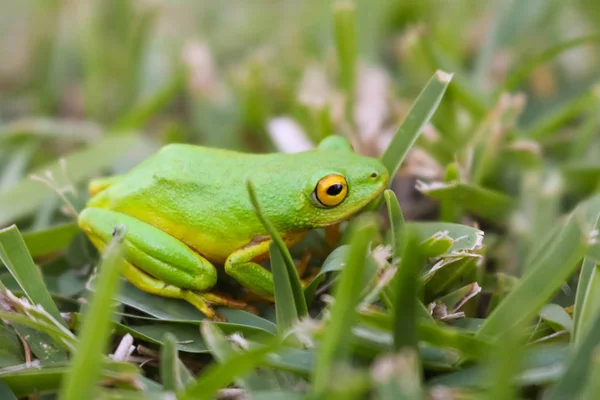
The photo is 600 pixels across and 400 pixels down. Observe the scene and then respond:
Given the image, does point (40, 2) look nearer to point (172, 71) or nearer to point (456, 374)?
point (172, 71)

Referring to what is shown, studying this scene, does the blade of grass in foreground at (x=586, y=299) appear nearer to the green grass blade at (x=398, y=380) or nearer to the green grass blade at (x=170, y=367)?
the green grass blade at (x=398, y=380)

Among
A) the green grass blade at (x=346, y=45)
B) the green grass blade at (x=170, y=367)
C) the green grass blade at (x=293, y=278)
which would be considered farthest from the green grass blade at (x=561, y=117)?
the green grass blade at (x=170, y=367)

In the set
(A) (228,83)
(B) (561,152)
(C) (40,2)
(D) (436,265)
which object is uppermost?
(C) (40,2)

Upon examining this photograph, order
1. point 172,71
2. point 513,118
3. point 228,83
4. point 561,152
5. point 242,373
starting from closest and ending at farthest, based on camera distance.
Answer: point 242,373
point 513,118
point 561,152
point 228,83
point 172,71

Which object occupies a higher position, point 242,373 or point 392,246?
point 392,246

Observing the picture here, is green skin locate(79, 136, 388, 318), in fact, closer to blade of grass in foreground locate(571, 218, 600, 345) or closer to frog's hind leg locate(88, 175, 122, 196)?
frog's hind leg locate(88, 175, 122, 196)

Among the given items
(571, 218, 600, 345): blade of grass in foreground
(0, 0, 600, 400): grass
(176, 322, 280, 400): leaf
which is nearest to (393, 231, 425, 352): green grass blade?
(0, 0, 600, 400): grass

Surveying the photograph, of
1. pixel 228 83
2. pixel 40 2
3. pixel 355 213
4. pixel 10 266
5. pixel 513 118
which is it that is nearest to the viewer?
pixel 10 266

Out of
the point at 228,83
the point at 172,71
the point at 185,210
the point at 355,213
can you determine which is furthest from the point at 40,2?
the point at 355,213
